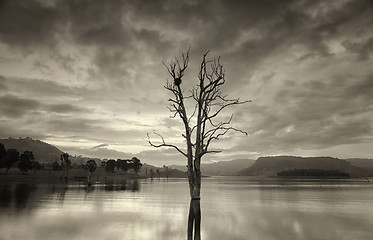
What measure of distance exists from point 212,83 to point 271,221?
45.9ft

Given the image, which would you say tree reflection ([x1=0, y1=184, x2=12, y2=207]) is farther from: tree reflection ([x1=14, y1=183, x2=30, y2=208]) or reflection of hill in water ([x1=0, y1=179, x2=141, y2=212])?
tree reflection ([x1=14, y1=183, x2=30, y2=208])

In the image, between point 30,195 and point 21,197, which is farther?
point 30,195

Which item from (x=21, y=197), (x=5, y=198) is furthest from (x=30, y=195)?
(x=5, y=198)

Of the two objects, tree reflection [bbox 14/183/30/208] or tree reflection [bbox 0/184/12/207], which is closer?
tree reflection [bbox 0/184/12/207]

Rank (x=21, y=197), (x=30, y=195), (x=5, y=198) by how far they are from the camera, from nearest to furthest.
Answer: (x=5, y=198)
(x=21, y=197)
(x=30, y=195)

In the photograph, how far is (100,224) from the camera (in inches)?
504

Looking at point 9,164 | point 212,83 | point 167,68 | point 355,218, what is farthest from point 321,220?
point 9,164

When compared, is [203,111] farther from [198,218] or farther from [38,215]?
[38,215]

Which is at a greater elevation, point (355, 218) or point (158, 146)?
point (158, 146)

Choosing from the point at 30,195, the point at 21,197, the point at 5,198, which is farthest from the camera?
the point at 30,195

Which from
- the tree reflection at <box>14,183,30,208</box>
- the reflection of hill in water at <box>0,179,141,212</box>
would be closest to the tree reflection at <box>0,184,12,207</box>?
the reflection of hill in water at <box>0,179,141,212</box>

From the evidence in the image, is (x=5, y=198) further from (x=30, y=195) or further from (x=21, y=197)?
(x=30, y=195)

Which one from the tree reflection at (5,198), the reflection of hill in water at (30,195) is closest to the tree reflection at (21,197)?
the reflection of hill in water at (30,195)

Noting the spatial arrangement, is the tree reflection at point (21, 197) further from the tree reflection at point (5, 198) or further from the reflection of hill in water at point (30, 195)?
the tree reflection at point (5, 198)
